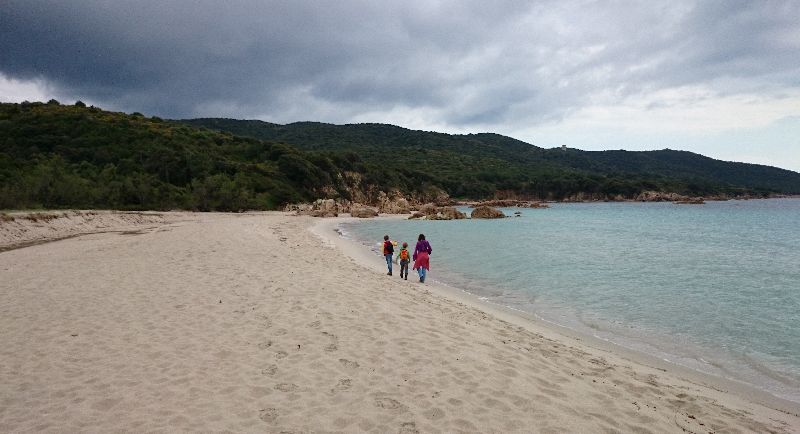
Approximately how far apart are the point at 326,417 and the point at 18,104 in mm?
120266

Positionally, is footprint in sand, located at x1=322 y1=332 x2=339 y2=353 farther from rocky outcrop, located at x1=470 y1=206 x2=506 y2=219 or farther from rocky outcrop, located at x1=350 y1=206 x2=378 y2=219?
rocky outcrop, located at x1=470 y1=206 x2=506 y2=219

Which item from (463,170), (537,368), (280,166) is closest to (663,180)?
(463,170)

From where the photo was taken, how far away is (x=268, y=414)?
498 centimetres

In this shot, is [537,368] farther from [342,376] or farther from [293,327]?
[293,327]

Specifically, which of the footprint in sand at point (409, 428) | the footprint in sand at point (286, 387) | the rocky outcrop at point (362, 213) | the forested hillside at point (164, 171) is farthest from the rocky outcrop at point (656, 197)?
the footprint in sand at point (286, 387)

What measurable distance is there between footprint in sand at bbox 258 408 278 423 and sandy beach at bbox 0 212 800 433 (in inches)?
1.1

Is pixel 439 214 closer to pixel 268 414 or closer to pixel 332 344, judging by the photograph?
pixel 332 344

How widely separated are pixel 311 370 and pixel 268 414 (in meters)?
1.43

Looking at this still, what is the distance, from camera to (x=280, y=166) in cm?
8256

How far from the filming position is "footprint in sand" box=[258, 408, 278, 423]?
4.85 m

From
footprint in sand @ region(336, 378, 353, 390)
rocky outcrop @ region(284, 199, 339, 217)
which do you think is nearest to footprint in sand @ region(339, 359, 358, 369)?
footprint in sand @ region(336, 378, 353, 390)

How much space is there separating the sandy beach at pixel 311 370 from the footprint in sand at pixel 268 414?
0.09ft

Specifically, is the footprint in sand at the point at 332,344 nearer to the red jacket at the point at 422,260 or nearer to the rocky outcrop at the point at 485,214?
the red jacket at the point at 422,260

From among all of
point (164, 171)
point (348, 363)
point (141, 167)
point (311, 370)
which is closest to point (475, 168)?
point (164, 171)
